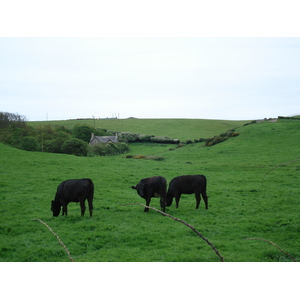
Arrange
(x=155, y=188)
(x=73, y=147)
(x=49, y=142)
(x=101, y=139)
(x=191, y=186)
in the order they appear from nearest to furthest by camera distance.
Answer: (x=155, y=188) < (x=191, y=186) < (x=73, y=147) < (x=49, y=142) < (x=101, y=139)

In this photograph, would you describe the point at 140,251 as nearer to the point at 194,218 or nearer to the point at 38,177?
the point at 194,218

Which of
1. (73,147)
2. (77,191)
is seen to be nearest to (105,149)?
(73,147)

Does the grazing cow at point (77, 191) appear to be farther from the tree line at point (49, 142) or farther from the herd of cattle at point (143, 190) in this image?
the tree line at point (49, 142)

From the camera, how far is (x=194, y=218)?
1337 cm

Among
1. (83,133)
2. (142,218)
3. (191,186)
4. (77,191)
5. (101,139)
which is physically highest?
(83,133)

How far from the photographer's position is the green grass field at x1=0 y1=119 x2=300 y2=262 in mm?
9156

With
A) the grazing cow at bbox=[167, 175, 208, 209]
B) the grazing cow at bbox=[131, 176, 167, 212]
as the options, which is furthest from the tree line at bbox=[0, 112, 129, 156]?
the grazing cow at bbox=[131, 176, 167, 212]

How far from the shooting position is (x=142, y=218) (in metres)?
13.5

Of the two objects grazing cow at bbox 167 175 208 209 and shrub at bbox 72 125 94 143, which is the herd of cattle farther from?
shrub at bbox 72 125 94 143

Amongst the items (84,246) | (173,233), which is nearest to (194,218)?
(173,233)

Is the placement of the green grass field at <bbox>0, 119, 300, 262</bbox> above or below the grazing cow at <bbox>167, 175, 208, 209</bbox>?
below

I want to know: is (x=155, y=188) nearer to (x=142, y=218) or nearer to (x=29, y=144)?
(x=142, y=218)

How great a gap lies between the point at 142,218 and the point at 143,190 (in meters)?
1.55

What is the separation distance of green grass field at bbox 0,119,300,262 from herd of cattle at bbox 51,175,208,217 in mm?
588
